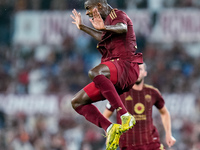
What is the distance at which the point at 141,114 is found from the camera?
25.5ft

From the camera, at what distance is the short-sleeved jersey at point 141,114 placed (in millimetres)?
7629

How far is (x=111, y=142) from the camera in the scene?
5.87 m

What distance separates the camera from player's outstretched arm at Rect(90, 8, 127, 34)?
5.74m

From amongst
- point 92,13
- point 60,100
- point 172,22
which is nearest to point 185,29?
point 172,22

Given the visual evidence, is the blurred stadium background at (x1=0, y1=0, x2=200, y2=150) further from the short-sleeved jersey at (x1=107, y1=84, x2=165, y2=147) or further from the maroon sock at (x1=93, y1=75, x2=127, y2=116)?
the maroon sock at (x1=93, y1=75, x2=127, y2=116)

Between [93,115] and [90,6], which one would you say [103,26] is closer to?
[90,6]

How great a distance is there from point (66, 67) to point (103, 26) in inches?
428

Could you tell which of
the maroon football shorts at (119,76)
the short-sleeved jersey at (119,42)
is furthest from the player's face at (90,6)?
the maroon football shorts at (119,76)

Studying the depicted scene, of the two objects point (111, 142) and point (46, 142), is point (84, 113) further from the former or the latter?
point (46, 142)

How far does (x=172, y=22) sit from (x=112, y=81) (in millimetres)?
11636

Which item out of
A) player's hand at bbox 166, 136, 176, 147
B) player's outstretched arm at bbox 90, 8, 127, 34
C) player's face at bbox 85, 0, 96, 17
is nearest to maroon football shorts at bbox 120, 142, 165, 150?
player's hand at bbox 166, 136, 176, 147

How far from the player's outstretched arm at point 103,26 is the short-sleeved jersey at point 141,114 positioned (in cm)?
199

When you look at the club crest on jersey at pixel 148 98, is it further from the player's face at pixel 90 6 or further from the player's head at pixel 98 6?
the player's face at pixel 90 6

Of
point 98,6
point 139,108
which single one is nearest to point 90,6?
point 98,6
